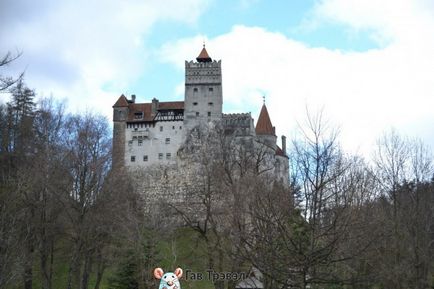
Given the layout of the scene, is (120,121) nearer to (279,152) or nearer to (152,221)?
(279,152)

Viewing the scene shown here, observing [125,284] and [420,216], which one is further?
[125,284]

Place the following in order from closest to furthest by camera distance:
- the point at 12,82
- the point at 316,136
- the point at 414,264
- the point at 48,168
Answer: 1. the point at 316,136
2. the point at 12,82
3. the point at 414,264
4. the point at 48,168

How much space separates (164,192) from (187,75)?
43.4ft

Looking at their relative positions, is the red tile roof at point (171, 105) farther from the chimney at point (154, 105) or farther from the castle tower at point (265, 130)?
the castle tower at point (265, 130)

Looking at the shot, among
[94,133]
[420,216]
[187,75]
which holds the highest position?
[187,75]

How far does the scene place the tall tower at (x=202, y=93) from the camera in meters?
55.5

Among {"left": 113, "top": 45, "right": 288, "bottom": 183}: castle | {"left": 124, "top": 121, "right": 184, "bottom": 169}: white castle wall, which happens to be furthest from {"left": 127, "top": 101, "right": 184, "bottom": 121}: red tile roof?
{"left": 124, "top": 121, "right": 184, "bottom": 169}: white castle wall

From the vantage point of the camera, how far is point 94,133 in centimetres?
3225

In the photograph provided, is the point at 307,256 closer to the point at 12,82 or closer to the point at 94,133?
the point at 12,82

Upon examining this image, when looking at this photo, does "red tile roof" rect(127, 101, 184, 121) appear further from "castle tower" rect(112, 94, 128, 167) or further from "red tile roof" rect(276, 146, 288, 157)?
"red tile roof" rect(276, 146, 288, 157)

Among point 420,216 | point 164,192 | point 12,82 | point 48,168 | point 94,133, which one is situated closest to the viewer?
point 12,82

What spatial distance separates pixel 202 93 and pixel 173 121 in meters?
4.43

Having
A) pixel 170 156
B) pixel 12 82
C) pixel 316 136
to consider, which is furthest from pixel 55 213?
pixel 170 156

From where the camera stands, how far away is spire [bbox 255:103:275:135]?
59.1 meters
